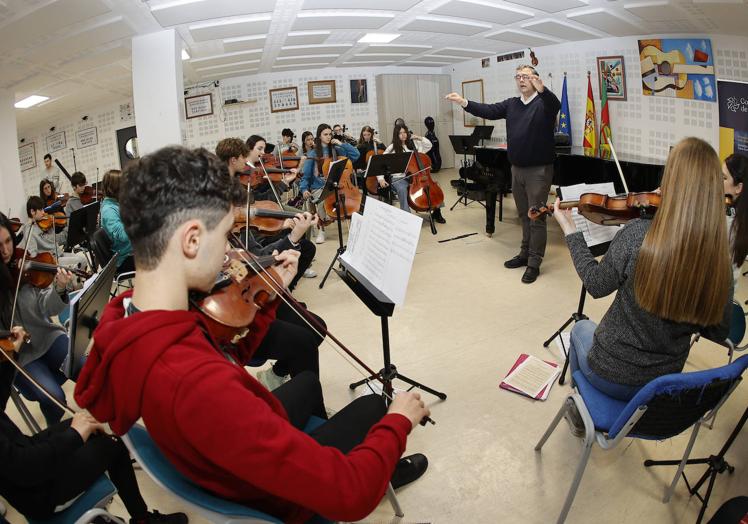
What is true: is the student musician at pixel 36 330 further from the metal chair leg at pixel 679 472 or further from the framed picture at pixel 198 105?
the framed picture at pixel 198 105

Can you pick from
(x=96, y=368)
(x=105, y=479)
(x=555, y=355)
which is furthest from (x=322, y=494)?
(x=555, y=355)

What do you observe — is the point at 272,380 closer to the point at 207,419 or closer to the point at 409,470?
the point at 409,470

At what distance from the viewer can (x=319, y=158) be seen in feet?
20.1

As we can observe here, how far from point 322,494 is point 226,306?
890 mm

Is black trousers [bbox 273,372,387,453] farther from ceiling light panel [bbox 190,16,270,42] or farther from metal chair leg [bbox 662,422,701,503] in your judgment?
ceiling light panel [bbox 190,16,270,42]

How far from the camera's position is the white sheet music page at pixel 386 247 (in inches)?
68.7

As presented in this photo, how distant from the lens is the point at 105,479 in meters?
1.57

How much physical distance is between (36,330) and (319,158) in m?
4.33

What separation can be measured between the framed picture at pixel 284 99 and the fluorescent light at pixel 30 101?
441 cm

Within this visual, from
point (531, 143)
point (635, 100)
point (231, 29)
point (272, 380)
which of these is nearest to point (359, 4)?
point (231, 29)

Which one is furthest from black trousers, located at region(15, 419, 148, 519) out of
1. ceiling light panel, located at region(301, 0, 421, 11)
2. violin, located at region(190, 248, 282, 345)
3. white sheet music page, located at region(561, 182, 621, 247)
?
ceiling light panel, located at region(301, 0, 421, 11)

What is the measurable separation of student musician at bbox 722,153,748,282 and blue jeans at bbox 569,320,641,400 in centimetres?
73

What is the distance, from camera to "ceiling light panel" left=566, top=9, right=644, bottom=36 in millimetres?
5026

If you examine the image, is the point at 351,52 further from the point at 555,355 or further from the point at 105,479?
the point at 105,479
